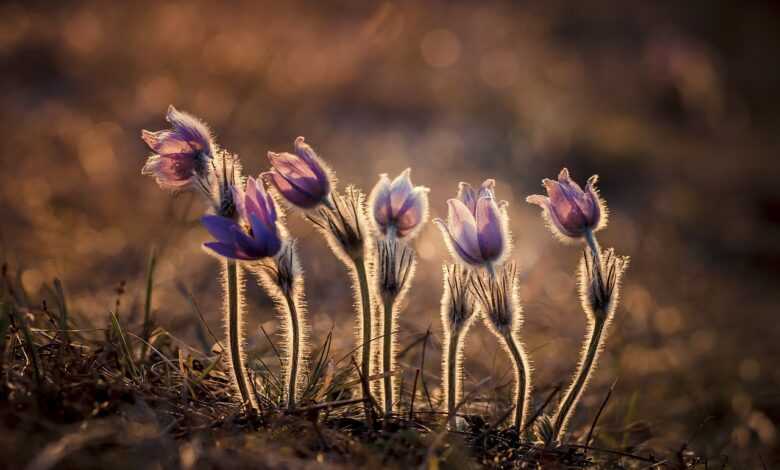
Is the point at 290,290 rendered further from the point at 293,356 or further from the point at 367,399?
the point at 367,399

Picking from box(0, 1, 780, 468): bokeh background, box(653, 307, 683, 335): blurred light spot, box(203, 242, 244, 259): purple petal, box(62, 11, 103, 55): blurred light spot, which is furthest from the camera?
box(62, 11, 103, 55): blurred light spot

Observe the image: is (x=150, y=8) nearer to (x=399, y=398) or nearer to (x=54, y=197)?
(x=54, y=197)

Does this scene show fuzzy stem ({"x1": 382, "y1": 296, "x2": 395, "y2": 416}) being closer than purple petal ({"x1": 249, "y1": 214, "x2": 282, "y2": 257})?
No

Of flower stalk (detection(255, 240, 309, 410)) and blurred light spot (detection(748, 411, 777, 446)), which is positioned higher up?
flower stalk (detection(255, 240, 309, 410))

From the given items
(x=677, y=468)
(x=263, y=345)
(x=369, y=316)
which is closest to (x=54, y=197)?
(x=263, y=345)

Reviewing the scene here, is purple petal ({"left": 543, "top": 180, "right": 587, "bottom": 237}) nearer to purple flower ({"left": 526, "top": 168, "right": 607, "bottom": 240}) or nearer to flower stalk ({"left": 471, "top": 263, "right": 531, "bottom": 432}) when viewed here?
purple flower ({"left": 526, "top": 168, "right": 607, "bottom": 240})

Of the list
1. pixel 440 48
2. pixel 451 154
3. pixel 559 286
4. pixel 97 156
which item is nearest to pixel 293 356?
pixel 559 286

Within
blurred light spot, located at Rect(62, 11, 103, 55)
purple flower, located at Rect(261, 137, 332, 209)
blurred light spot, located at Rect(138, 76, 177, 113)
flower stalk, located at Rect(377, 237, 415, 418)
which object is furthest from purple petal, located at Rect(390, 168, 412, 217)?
blurred light spot, located at Rect(62, 11, 103, 55)
